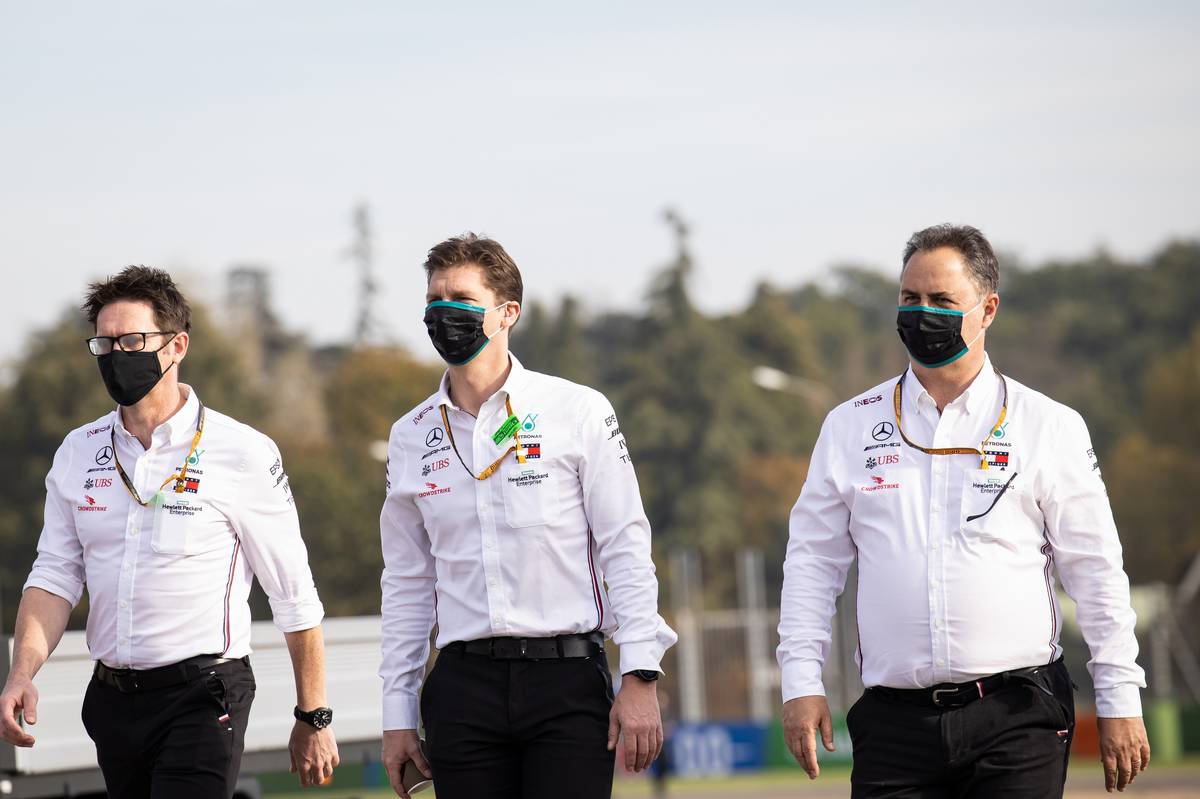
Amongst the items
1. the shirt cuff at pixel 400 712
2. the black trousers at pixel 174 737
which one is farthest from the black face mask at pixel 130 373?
the shirt cuff at pixel 400 712

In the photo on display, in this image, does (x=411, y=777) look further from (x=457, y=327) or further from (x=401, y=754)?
(x=457, y=327)

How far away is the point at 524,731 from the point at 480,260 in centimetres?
149

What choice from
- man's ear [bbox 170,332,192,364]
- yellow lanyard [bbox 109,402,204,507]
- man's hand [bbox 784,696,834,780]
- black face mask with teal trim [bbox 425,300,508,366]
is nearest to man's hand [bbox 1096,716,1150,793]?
man's hand [bbox 784,696,834,780]

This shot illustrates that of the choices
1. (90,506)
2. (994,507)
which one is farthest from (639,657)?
(90,506)

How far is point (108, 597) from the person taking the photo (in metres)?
6.18

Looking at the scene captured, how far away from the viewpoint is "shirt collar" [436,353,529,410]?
19.1 feet

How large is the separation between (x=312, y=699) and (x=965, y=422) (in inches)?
95.4

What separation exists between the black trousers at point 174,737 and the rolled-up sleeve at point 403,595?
553 millimetres

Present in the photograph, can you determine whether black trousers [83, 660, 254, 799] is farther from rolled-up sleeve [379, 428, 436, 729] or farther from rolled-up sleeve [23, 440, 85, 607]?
rolled-up sleeve [379, 428, 436, 729]

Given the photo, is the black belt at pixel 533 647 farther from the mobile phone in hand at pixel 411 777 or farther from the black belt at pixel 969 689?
the black belt at pixel 969 689

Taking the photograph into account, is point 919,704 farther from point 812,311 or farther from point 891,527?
point 812,311

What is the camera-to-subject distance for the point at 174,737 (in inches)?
235

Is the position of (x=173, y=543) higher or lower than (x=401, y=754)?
higher

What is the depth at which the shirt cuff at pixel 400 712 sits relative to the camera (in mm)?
5828
